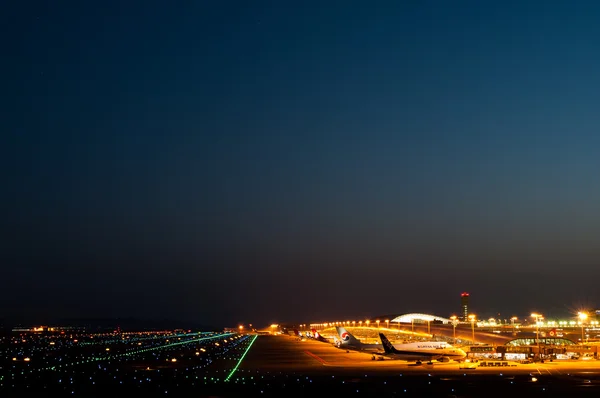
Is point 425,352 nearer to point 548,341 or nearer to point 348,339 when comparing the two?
point 348,339

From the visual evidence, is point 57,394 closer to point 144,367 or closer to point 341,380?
point 341,380

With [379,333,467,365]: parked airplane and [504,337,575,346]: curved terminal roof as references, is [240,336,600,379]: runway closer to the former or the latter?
[379,333,467,365]: parked airplane

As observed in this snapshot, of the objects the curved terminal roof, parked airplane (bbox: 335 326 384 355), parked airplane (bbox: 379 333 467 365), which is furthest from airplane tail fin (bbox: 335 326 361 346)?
the curved terminal roof

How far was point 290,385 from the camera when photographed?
205ft

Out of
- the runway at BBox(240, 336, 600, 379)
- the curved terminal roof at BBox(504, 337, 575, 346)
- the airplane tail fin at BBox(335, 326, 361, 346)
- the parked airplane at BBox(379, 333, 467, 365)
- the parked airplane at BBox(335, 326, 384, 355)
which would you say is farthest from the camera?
the curved terminal roof at BBox(504, 337, 575, 346)

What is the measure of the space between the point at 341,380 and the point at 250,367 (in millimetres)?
23635

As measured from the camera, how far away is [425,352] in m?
94.4

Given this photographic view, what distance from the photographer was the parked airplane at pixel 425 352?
94.3 metres

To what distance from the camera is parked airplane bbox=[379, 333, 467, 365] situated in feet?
309

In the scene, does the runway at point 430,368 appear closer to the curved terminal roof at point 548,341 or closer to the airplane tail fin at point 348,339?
the airplane tail fin at point 348,339

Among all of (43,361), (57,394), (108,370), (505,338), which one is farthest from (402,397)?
(505,338)

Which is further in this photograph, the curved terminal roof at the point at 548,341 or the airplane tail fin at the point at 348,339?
the curved terminal roof at the point at 548,341

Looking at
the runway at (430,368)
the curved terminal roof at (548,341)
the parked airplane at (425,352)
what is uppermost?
the curved terminal roof at (548,341)

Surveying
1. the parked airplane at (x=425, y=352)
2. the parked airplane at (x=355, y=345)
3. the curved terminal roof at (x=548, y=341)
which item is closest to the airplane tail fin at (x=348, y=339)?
the parked airplane at (x=355, y=345)
